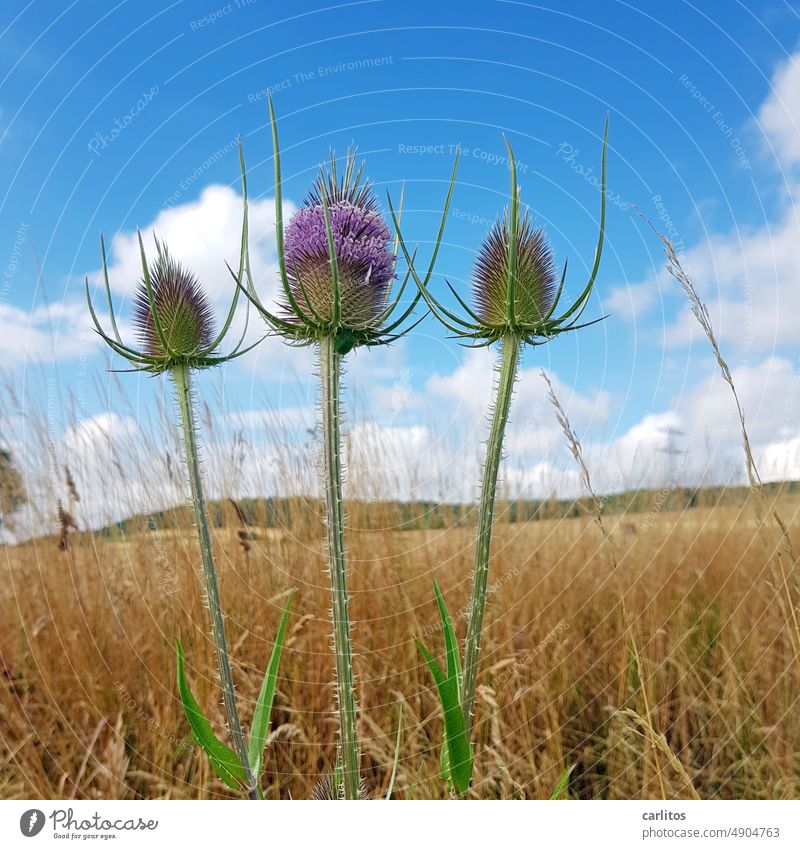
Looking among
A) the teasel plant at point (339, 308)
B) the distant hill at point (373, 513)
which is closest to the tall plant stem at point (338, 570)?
the teasel plant at point (339, 308)

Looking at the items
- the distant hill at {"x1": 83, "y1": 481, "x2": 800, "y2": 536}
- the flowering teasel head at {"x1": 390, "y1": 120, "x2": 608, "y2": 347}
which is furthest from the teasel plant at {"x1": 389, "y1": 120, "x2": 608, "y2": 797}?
the distant hill at {"x1": 83, "y1": 481, "x2": 800, "y2": 536}

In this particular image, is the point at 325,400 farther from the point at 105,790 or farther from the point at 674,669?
the point at 674,669

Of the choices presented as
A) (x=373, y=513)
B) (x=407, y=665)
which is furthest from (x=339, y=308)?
(x=373, y=513)

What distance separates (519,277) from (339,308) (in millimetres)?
632

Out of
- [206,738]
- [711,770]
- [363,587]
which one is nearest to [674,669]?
[711,770]

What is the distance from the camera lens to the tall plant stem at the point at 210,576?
2004 mm

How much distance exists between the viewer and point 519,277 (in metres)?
2.20

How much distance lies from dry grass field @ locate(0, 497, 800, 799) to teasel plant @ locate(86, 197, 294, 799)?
1.10 feet

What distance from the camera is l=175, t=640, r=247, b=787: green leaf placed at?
76.5 inches

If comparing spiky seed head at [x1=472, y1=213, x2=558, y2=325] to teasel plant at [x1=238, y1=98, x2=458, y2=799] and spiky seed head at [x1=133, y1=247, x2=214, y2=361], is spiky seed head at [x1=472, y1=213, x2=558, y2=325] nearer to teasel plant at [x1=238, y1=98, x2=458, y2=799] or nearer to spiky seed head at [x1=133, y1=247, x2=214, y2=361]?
teasel plant at [x1=238, y1=98, x2=458, y2=799]

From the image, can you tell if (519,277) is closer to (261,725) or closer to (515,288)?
(515,288)

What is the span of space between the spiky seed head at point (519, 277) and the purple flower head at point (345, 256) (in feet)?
1.19

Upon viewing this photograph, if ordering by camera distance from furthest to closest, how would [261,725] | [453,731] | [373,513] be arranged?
[373,513] → [261,725] → [453,731]
